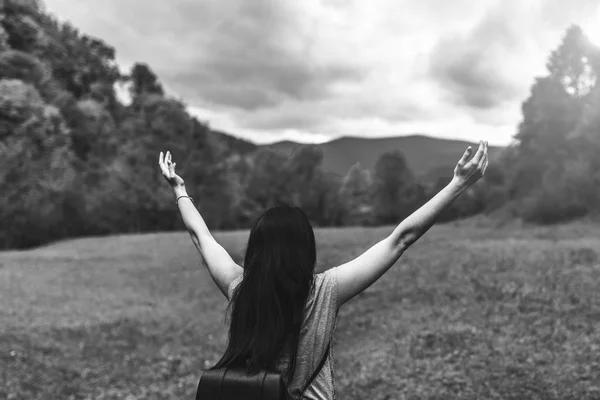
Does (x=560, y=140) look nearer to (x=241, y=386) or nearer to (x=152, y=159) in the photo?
(x=152, y=159)

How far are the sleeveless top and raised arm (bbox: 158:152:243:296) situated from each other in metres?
0.57

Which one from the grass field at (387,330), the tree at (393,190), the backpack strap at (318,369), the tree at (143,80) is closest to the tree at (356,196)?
→ the tree at (393,190)

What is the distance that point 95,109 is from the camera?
50.7 meters

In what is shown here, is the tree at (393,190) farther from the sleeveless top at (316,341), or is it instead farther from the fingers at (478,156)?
the sleeveless top at (316,341)

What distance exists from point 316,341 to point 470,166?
1.32 metres

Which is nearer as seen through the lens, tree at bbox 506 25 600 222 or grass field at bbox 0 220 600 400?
grass field at bbox 0 220 600 400

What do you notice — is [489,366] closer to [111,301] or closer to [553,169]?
[111,301]

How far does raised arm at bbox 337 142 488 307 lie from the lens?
2.68m

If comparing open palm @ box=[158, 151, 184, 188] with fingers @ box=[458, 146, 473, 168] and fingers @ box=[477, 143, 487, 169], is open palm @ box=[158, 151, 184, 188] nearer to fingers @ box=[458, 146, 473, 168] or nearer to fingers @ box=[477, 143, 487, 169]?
fingers @ box=[458, 146, 473, 168]

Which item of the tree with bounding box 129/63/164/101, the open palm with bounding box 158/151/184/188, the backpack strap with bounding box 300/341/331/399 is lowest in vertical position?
the backpack strap with bounding box 300/341/331/399

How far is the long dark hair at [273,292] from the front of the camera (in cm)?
244

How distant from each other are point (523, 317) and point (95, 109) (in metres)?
48.8

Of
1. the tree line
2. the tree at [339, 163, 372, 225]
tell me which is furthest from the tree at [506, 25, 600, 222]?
the tree at [339, 163, 372, 225]

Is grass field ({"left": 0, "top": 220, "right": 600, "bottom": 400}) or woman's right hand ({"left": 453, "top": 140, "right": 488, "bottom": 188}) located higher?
woman's right hand ({"left": 453, "top": 140, "right": 488, "bottom": 188})
